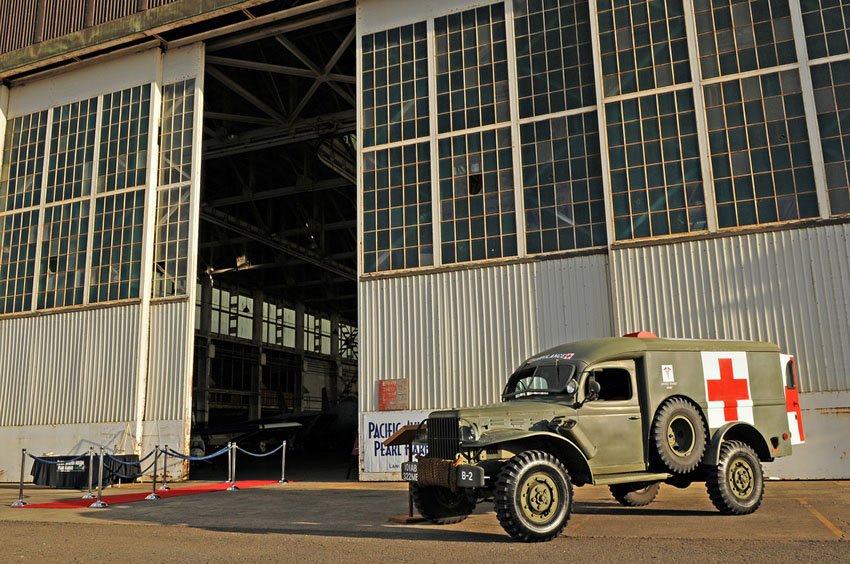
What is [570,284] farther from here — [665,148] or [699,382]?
[699,382]

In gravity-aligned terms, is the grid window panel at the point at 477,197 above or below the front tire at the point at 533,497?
above

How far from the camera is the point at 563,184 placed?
716 inches

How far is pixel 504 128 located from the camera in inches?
750

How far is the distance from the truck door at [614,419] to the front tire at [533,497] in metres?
0.88

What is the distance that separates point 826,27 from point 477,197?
942cm

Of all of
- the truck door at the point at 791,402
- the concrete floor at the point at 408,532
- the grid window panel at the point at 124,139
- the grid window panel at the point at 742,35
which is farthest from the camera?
the grid window panel at the point at 124,139

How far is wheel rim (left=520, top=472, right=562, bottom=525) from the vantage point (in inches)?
315

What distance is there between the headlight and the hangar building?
9301 millimetres

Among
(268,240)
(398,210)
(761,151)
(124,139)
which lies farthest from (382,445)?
(268,240)

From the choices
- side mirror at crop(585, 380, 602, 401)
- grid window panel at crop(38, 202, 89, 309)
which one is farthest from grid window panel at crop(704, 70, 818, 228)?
grid window panel at crop(38, 202, 89, 309)

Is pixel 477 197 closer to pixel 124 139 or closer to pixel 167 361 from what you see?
pixel 167 361

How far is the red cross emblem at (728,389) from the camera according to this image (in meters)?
9.98

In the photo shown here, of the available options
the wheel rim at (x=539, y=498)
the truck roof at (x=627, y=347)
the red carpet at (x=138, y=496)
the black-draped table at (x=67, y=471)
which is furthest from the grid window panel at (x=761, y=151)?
the black-draped table at (x=67, y=471)

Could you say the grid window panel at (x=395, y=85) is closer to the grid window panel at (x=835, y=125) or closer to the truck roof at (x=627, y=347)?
the grid window panel at (x=835, y=125)
